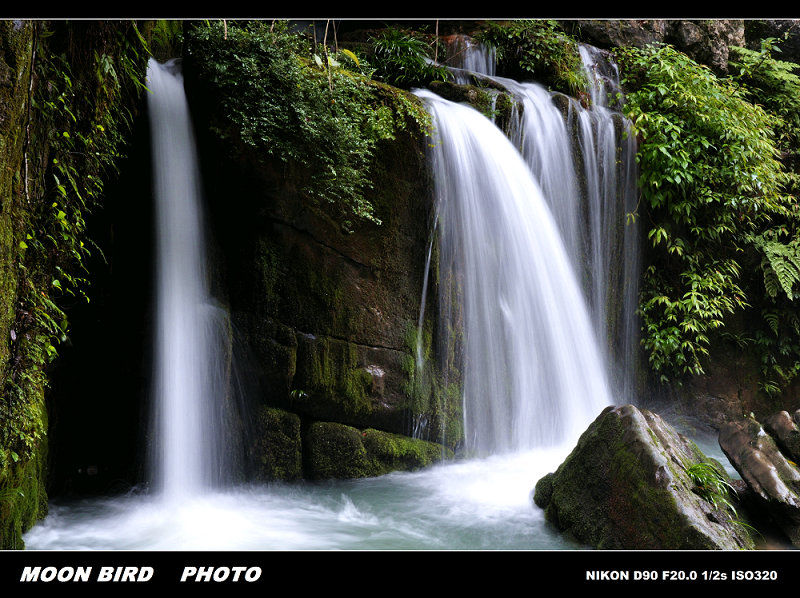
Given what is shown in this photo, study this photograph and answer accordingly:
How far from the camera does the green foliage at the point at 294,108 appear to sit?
5070mm

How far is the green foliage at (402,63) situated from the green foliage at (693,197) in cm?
279

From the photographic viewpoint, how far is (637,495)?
3.64 metres

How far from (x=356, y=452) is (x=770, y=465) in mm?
3239

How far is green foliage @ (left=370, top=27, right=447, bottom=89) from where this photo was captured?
744cm

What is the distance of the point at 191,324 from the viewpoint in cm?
508

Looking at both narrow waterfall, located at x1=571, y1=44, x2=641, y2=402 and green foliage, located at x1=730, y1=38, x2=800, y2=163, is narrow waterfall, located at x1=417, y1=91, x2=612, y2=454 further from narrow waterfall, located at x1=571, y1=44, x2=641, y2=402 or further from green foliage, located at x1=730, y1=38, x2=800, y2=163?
green foliage, located at x1=730, y1=38, x2=800, y2=163

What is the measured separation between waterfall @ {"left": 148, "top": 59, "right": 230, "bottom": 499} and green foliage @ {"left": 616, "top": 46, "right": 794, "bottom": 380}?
5.68 meters

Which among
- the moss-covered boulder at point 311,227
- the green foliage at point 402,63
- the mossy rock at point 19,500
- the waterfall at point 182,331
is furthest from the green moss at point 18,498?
the green foliage at point 402,63

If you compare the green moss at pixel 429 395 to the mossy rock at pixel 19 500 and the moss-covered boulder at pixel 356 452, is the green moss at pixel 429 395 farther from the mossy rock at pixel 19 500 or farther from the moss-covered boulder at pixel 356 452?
the mossy rock at pixel 19 500

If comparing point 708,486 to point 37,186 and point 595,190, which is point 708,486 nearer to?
point 37,186

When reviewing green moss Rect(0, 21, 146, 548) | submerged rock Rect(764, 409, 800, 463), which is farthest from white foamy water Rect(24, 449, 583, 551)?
submerged rock Rect(764, 409, 800, 463)
